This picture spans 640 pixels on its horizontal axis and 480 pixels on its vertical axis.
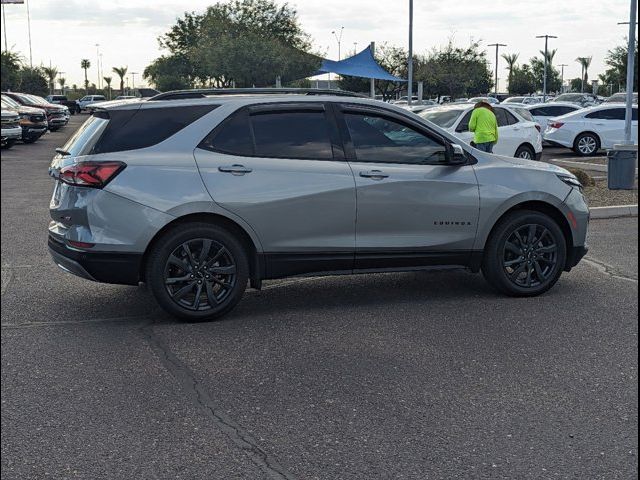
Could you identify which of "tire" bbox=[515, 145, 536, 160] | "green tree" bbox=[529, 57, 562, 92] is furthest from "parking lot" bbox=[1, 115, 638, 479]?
"green tree" bbox=[529, 57, 562, 92]

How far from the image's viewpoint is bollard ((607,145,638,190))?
48.8 ft

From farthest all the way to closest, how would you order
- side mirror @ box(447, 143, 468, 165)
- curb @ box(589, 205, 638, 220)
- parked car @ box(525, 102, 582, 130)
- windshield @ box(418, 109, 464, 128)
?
parked car @ box(525, 102, 582, 130), windshield @ box(418, 109, 464, 128), curb @ box(589, 205, 638, 220), side mirror @ box(447, 143, 468, 165)

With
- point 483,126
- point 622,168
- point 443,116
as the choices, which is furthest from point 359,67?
point 622,168

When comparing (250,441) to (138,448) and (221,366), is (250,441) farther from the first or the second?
(221,366)

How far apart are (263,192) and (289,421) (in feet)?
7.69

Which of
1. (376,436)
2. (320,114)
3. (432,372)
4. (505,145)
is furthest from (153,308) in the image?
(505,145)

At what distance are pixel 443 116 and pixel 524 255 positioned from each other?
39.6 feet

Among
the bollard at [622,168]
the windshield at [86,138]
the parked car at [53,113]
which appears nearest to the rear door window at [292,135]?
the windshield at [86,138]

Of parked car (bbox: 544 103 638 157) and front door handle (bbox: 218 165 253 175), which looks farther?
parked car (bbox: 544 103 638 157)

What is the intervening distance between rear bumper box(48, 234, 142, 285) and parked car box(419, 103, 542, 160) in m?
12.9

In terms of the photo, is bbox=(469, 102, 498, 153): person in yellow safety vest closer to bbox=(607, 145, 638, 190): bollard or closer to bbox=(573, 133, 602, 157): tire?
bbox=(607, 145, 638, 190): bollard

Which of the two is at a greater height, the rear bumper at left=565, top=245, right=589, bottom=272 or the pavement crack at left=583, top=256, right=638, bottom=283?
the rear bumper at left=565, top=245, right=589, bottom=272

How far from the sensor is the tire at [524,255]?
6.92 meters

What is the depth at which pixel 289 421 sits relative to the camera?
4.25 meters
